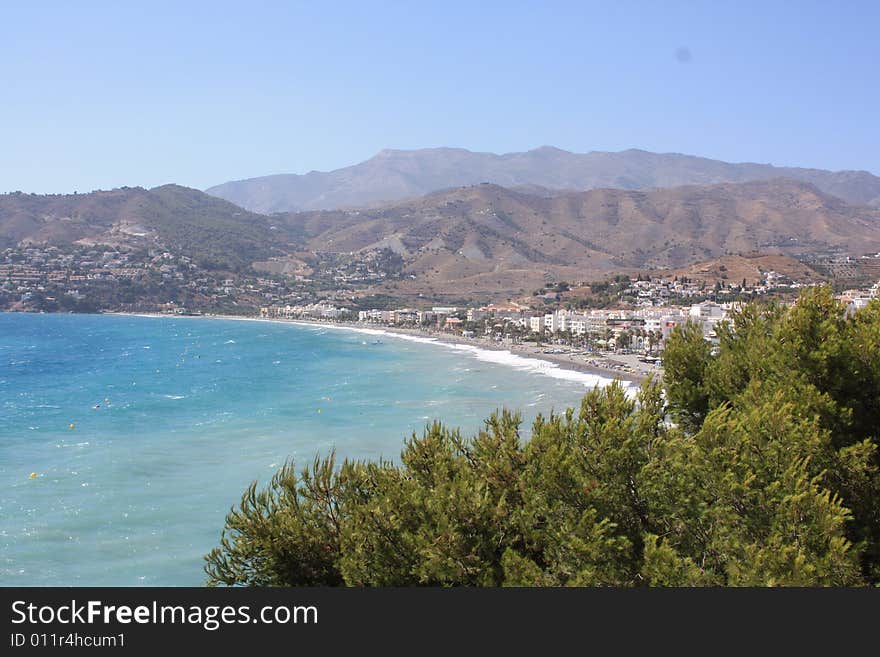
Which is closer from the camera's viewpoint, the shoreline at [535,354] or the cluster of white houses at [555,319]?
the shoreline at [535,354]

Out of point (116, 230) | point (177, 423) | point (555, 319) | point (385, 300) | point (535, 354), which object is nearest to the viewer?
point (177, 423)

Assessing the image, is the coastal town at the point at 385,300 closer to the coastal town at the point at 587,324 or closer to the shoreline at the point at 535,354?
the coastal town at the point at 587,324

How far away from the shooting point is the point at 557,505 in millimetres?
9859

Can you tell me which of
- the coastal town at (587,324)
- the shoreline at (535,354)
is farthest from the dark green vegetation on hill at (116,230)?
the coastal town at (587,324)

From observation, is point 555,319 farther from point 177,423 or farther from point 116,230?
point 116,230

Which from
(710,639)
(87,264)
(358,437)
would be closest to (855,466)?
(710,639)

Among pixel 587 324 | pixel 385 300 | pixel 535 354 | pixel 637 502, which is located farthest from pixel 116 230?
pixel 637 502

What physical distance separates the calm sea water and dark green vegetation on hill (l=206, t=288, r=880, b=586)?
11.0 metres

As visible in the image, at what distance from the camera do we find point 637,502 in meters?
10.1

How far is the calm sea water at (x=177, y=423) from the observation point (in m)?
23.8

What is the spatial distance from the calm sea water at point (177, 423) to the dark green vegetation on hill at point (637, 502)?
432 inches

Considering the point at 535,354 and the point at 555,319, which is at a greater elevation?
the point at 555,319

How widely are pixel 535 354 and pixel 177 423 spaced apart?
1829 inches

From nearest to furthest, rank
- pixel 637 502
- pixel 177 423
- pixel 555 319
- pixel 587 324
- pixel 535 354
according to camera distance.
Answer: pixel 637 502 < pixel 177 423 < pixel 535 354 < pixel 587 324 < pixel 555 319
